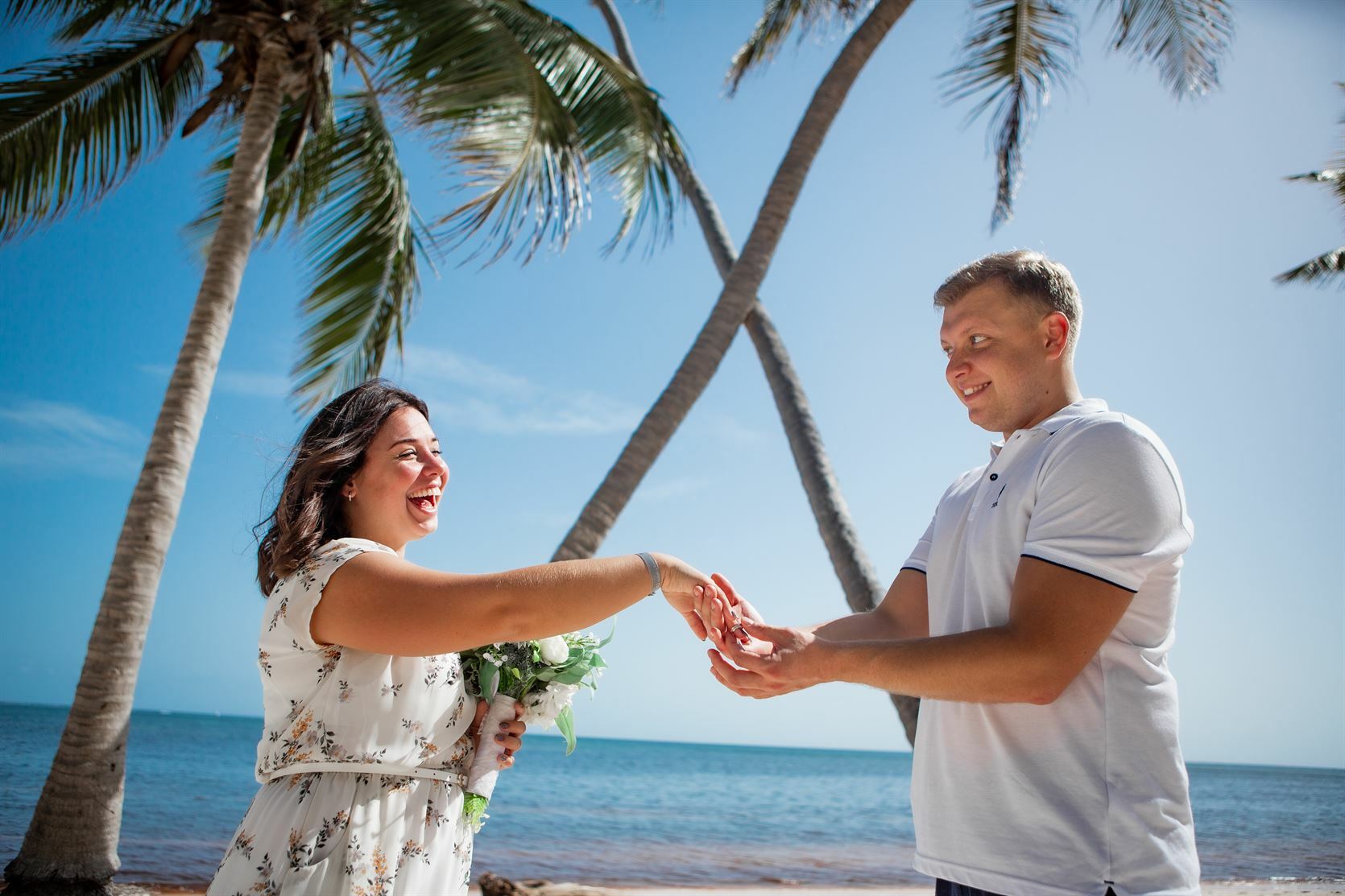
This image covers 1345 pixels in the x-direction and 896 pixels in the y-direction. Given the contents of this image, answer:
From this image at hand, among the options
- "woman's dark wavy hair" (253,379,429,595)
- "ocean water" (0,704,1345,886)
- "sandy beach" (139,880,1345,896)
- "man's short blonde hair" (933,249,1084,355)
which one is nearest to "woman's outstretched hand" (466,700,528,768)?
"woman's dark wavy hair" (253,379,429,595)

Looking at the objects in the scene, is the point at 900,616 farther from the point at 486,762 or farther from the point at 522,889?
the point at 522,889

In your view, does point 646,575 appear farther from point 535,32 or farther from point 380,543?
point 535,32

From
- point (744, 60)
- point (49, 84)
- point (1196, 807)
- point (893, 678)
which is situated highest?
point (744, 60)

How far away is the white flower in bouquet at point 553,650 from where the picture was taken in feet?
10.3

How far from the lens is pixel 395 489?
3.01 metres

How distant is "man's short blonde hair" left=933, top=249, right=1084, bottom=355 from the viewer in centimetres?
279

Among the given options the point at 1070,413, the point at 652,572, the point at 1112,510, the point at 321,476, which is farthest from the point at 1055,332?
the point at 321,476

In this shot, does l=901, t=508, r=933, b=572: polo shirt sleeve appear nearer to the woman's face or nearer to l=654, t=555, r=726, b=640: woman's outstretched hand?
l=654, t=555, r=726, b=640: woman's outstretched hand

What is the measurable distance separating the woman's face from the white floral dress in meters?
0.20

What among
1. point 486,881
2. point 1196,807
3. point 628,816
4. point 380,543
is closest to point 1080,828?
point 380,543

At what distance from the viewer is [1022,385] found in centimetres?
278

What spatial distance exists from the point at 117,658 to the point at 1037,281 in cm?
703

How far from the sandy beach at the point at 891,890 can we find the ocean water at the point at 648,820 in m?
1.13

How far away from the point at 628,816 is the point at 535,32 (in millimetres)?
26346
